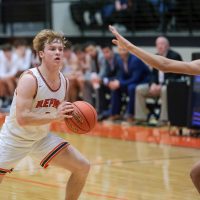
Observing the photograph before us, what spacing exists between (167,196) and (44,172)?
1926 mm

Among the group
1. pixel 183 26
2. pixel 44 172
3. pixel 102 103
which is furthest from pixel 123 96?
pixel 44 172

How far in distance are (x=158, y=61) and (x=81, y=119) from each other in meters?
1.01

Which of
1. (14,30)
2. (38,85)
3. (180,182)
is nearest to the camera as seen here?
(38,85)

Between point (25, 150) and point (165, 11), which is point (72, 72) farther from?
point (25, 150)

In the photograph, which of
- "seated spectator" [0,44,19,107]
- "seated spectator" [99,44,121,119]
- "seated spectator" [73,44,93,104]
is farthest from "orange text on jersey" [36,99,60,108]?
"seated spectator" [0,44,19,107]

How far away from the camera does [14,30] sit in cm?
1831

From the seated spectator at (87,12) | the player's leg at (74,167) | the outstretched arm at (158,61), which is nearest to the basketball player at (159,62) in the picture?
the outstretched arm at (158,61)

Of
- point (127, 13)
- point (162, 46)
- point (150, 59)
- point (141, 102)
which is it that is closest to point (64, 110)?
point (150, 59)

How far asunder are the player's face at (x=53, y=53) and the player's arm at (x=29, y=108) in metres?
0.24

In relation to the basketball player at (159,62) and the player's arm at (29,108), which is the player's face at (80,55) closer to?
the player's arm at (29,108)

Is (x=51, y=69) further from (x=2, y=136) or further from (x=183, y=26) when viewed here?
(x=183, y=26)

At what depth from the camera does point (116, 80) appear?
39.6ft

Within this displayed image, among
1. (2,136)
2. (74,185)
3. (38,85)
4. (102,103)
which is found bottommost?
(102,103)

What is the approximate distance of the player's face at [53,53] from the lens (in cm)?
509
